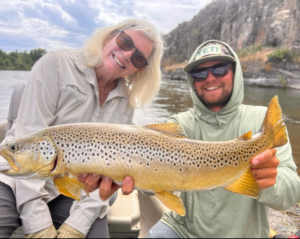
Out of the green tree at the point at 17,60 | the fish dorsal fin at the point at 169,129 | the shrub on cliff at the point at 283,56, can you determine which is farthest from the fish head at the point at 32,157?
the green tree at the point at 17,60

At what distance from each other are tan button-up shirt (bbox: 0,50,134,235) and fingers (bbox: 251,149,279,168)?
159cm

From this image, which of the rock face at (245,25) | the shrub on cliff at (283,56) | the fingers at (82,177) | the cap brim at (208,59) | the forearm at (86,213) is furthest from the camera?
the rock face at (245,25)

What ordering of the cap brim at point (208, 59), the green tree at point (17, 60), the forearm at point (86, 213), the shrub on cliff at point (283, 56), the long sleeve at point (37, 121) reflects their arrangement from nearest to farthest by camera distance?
the long sleeve at point (37, 121)
the forearm at point (86, 213)
the cap brim at point (208, 59)
the shrub on cliff at point (283, 56)
the green tree at point (17, 60)

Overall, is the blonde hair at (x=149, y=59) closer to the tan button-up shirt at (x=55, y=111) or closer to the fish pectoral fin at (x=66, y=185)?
the tan button-up shirt at (x=55, y=111)

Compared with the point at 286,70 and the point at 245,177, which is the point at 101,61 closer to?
the point at 245,177

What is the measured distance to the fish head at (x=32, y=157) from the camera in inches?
73.9

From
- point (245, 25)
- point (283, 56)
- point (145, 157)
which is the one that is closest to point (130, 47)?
point (145, 157)

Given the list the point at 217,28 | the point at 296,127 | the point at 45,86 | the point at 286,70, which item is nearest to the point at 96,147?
the point at 45,86

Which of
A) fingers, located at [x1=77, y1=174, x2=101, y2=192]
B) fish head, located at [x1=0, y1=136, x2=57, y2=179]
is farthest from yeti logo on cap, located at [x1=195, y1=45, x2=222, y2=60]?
fish head, located at [x1=0, y1=136, x2=57, y2=179]

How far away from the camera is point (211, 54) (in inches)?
105

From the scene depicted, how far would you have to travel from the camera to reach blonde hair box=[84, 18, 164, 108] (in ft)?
9.02

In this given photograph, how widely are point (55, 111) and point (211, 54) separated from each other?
177 cm

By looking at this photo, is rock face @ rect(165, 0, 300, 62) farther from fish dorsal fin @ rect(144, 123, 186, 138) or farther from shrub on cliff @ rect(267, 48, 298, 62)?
fish dorsal fin @ rect(144, 123, 186, 138)

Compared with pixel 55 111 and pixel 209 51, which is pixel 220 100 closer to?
pixel 209 51
